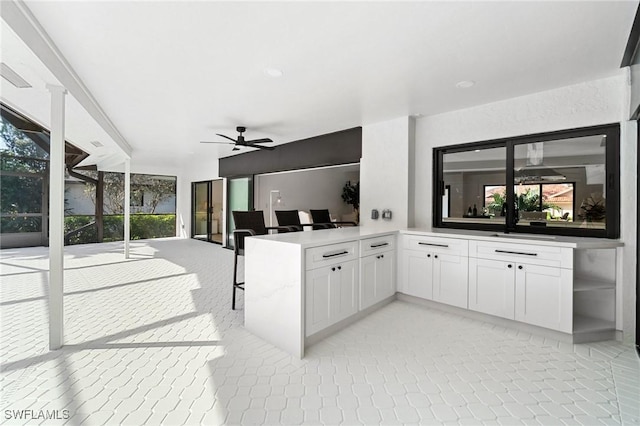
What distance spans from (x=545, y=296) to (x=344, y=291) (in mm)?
1837

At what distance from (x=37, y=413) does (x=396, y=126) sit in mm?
4413

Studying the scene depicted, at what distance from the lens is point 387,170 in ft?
14.3

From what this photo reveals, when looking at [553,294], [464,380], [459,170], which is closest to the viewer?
[464,380]

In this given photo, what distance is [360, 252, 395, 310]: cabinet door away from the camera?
3.14m

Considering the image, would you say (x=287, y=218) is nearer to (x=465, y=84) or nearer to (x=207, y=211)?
(x=465, y=84)

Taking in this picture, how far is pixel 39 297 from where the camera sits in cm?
389

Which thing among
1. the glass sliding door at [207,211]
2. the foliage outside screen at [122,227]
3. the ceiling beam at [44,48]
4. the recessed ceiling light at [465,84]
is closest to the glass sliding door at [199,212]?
the glass sliding door at [207,211]

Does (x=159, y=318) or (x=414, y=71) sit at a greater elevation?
(x=414, y=71)

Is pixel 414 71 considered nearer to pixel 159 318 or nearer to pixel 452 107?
pixel 452 107

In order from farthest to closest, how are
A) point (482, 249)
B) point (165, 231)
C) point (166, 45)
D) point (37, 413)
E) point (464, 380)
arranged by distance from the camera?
point (165, 231)
point (482, 249)
point (166, 45)
point (464, 380)
point (37, 413)

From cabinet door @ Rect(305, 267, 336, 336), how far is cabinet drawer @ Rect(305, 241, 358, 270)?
62 millimetres

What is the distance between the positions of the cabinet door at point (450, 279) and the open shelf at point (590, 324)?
0.93m

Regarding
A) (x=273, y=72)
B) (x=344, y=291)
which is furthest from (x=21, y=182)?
(x=344, y=291)

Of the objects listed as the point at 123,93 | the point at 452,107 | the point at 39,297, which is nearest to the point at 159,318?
the point at 39,297
